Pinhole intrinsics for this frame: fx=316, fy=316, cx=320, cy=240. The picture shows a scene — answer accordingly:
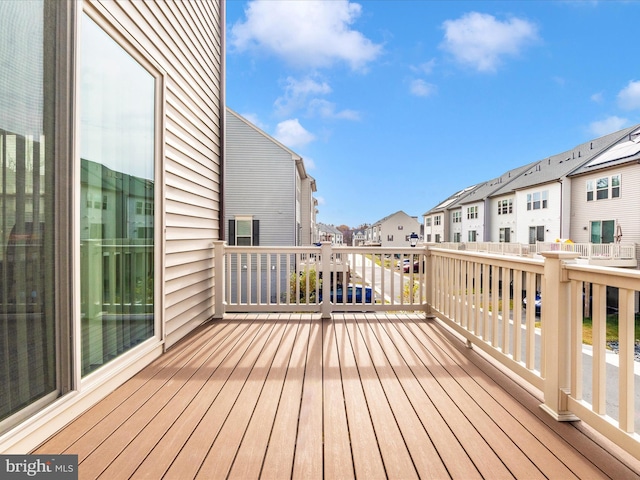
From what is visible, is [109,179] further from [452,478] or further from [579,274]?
[579,274]

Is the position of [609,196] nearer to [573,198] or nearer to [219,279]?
[573,198]

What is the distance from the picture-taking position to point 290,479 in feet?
4.02

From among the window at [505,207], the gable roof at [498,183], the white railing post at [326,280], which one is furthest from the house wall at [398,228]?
the white railing post at [326,280]

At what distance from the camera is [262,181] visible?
10.4m

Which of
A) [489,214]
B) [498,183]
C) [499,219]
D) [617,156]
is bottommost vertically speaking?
[499,219]

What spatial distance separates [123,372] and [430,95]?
3297 centimetres

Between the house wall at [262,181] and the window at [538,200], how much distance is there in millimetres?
13477

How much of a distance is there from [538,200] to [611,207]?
12.6 feet

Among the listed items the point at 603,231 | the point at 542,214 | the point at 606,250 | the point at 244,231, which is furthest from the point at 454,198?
the point at 244,231

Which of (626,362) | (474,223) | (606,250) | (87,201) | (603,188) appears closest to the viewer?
(626,362)

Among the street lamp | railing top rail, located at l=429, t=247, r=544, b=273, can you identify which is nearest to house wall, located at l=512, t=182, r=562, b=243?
railing top rail, located at l=429, t=247, r=544, b=273

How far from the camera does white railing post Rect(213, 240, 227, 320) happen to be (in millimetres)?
3678

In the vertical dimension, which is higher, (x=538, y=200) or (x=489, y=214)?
(x=538, y=200)

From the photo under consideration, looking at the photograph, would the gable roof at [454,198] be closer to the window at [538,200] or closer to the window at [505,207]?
the window at [505,207]
